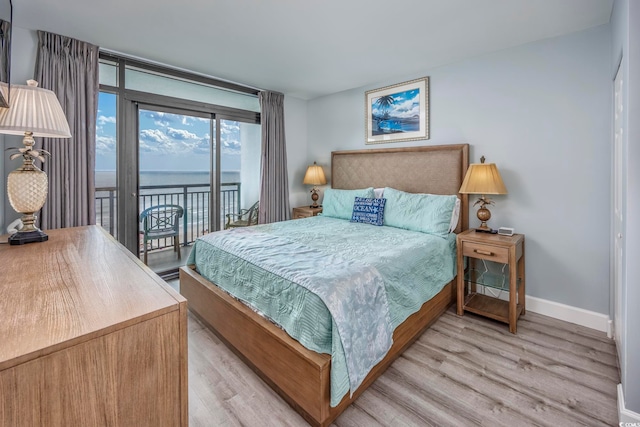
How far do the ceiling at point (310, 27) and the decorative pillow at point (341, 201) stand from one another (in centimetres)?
145

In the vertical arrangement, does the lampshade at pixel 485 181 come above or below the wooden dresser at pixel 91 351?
above

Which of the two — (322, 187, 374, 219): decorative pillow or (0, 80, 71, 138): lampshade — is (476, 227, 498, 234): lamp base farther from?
(0, 80, 71, 138): lampshade

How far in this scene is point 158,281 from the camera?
1037 mm

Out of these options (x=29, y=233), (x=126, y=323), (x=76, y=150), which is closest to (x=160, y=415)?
(x=126, y=323)

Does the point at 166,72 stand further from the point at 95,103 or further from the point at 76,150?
the point at 76,150

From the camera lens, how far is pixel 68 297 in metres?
0.89

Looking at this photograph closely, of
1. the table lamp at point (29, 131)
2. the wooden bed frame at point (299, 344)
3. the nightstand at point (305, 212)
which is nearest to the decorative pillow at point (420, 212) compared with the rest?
the wooden bed frame at point (299, 344)

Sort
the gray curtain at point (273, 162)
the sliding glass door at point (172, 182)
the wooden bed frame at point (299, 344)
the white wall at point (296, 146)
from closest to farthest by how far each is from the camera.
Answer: the wooden bed frame at point (299, 344), the sliding glass door at point (172, 182), the gray curtain at point (273, 162), the white wall at point (296, 146)

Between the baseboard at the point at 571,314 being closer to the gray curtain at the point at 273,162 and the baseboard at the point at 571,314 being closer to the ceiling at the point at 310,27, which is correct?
the ceiling at the point at 310,27

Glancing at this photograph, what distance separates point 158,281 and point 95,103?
9.20ft

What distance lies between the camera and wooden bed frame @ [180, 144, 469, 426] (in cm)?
155

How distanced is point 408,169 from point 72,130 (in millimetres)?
3476

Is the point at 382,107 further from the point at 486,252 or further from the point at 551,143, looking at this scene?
the point at 486,252

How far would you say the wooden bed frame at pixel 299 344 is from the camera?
1.55 metres
